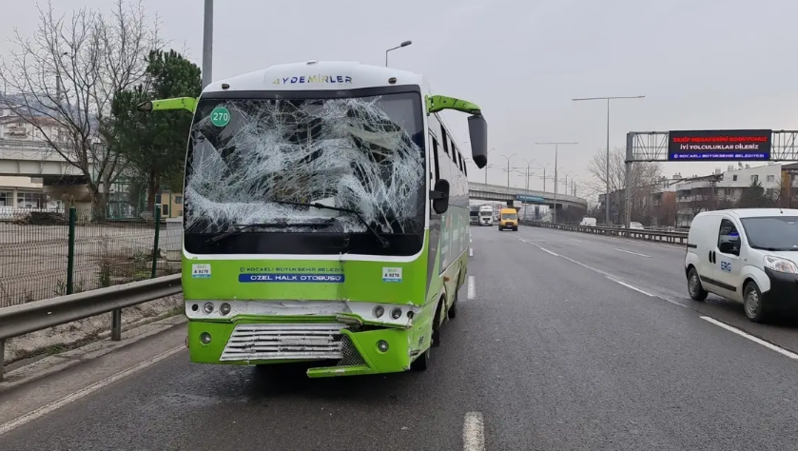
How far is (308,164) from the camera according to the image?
5.26 metres

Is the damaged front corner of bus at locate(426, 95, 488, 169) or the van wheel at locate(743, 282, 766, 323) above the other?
the damaged front corner of bus at locate(426, 95, 488, 169)

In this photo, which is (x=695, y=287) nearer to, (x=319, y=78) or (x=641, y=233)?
(x=319, y=78)

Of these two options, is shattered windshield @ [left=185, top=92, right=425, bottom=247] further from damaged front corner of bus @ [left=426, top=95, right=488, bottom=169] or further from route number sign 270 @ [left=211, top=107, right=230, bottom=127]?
damaged front corner of bus @ [left=426, top=95, right=488, bottom=169]

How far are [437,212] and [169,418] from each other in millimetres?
2830

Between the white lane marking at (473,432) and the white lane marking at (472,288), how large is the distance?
723cm

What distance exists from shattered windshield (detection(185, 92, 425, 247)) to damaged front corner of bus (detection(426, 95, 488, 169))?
379mm

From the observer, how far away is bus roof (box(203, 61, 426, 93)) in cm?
536

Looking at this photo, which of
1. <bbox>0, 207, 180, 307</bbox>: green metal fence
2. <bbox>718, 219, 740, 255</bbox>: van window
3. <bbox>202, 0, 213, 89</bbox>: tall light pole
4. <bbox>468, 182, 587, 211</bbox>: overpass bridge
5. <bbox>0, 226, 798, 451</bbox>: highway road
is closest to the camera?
<bbox>0, 226, 798, 451</bbox>: highway road

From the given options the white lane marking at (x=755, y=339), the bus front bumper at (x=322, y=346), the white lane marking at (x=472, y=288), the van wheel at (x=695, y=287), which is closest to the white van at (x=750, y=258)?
the van wheel at (x=695, y=287)

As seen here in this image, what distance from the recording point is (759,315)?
896 centimetres

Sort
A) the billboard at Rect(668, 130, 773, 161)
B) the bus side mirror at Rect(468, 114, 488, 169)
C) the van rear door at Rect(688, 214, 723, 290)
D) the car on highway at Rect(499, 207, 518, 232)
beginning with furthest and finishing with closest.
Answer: the car on highway at Rect(499, 207, 518, 232), the billboard at Rect(668, 130, 773, 161), the van rear door at Rect(688, 214, 723, 290), the bus side mirror at Rect(468, 114, 488, 169)

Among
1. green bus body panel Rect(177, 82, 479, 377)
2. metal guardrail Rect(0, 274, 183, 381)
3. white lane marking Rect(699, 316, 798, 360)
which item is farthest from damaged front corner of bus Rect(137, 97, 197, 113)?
white lane marking Rect(699, 316, 798, 360)

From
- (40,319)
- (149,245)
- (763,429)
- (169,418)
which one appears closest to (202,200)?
(169,418)

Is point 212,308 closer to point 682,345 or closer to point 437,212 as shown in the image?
point 437,212
